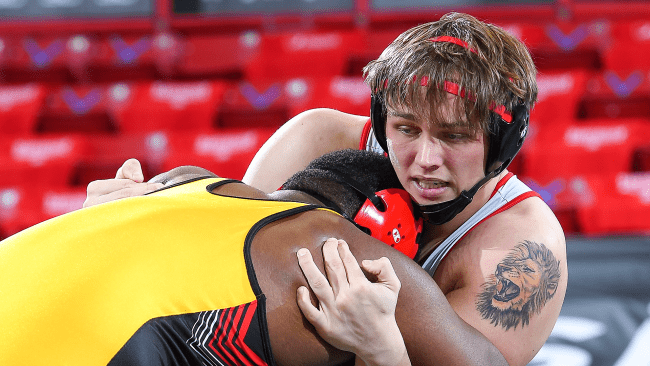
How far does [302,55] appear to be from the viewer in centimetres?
503

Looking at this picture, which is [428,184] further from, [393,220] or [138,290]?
[138,290]

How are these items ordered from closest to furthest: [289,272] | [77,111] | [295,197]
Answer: [289,272], [295,197], [77,111]

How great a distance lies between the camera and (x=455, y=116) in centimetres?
175

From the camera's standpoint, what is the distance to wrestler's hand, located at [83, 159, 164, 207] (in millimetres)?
1808

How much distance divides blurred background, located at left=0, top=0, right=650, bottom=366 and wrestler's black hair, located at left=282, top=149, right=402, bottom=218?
85.8 inches

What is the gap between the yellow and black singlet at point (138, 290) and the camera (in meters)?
1.20

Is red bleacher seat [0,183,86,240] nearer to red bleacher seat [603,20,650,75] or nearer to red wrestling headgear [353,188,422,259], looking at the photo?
red wrestling headgear [353,188,422,259]

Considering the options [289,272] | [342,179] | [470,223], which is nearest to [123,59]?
[470,223]

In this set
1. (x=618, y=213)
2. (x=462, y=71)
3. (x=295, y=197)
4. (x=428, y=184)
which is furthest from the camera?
(x=618, y=213)

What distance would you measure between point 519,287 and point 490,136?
41 centimetres

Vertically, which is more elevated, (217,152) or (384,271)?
(384,271)

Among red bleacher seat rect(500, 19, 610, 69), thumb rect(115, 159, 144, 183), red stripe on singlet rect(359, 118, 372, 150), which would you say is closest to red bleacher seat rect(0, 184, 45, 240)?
thumb rect(115, 159, 144, 183)

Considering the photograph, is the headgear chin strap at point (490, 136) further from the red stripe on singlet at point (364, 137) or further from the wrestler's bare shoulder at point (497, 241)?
the red stripe on singlet at point (364, 137)

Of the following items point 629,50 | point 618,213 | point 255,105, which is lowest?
point 618,213
